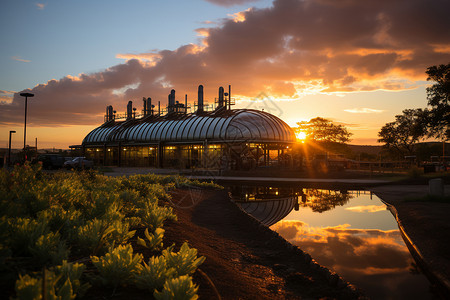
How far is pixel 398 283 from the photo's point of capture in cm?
561

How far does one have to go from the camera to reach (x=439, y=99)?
2812 centimetres

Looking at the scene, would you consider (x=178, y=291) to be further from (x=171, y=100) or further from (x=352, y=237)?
(x=171, y=100)

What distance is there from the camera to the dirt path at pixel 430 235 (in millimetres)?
5668

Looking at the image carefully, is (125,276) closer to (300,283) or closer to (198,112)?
(300,283)

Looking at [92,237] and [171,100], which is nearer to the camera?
[92,237]

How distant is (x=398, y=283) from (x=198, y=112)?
48.1 m

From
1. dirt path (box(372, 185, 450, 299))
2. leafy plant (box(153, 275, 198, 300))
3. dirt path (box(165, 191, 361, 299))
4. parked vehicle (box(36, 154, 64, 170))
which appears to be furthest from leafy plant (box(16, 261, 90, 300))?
parked vehicle (box(36, 154, 64, 170))

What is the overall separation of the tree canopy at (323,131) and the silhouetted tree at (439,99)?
42.2m

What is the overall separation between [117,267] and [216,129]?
1575 inches

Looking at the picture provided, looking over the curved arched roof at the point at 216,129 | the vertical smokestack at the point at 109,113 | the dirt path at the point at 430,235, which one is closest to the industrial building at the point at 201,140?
the curved arched roof at the point at 216,129

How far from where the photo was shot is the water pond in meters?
5.65

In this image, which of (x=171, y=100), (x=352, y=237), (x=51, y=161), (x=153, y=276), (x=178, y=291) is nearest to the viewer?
(x=178, y=291)

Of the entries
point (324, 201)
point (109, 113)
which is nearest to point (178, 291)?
point (324, 201)

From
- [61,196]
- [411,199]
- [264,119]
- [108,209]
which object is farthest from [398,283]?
[264,119]
